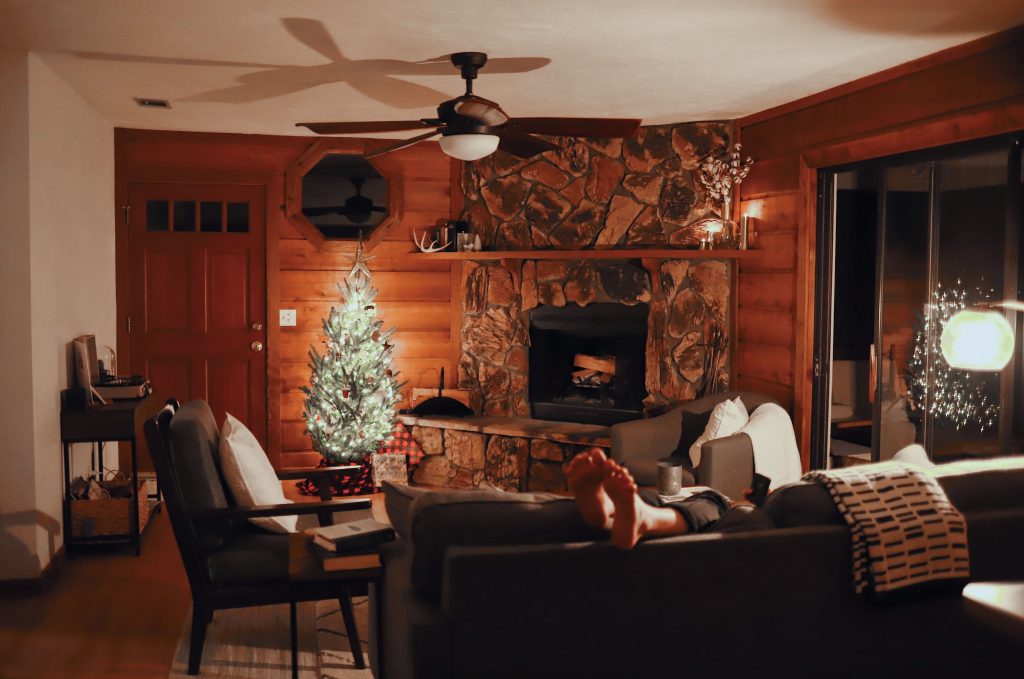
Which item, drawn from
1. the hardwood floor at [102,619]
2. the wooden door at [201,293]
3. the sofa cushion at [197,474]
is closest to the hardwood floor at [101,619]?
the hardwood floor at [102,619]

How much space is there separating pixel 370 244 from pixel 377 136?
79 cm

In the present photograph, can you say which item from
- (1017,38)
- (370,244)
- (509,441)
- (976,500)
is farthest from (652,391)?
(976,500)

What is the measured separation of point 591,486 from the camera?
2391 millimetres

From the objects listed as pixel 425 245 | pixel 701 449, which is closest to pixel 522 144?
pixel 701 449

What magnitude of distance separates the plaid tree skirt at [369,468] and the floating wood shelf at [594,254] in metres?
1.29

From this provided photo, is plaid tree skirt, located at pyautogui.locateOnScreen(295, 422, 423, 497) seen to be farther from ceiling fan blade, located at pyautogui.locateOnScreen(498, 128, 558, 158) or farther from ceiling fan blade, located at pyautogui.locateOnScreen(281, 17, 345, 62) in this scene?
ceiling fan blade, located at pyautogui.locateOnScreen(281, 17, 345, 62)

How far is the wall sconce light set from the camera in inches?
117

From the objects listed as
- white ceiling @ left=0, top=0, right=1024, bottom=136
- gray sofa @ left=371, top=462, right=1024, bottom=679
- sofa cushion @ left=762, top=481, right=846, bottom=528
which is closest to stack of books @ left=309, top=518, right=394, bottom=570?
gray sofa @ left=371, top=462, right=1024, bottom=679

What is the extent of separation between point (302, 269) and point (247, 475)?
348cm

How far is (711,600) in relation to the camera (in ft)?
8.25

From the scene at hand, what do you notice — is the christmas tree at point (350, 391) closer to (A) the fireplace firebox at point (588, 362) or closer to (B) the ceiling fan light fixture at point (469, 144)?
(A) the fireplace firebox at point (588, 362)

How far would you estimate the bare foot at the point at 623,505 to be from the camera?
93.1 inches

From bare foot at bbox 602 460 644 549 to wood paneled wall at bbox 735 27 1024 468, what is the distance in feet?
9.05

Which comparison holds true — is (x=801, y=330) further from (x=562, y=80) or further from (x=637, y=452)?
(x=562, y=80)
